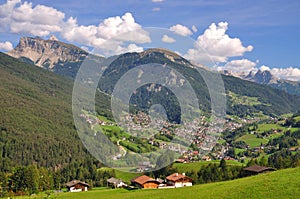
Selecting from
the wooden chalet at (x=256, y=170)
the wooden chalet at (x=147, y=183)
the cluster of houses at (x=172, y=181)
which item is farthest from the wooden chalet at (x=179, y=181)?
the wooden chalet at (x=256, y=170)

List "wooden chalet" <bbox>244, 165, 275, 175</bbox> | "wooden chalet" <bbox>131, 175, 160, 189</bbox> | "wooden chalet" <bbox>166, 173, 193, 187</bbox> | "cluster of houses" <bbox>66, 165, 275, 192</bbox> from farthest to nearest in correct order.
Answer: "wooden chalet" <bbox>166, 173, 193, 187</bbox> < "wooden chalet" <bbox>131, 175, 160, 189</bbox> < "cluster of houses" <bbox>66, 165, 275, 192</bbox> < "wooden chalet" <bbox>244, 165, 275, 175</bbox>

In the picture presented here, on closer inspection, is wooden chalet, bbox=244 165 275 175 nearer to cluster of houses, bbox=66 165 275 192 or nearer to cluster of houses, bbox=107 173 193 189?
cluster of houses, bbox=66 165 275 192

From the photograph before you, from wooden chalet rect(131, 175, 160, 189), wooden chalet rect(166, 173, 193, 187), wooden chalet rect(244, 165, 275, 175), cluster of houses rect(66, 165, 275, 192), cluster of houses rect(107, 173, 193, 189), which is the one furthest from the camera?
wooden chalet rect(166, 173, 193, 187)

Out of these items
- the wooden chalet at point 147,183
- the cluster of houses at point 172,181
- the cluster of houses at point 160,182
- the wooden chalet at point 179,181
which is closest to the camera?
the cluster of houses at point 172,181

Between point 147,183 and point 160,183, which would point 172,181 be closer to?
point 160,183

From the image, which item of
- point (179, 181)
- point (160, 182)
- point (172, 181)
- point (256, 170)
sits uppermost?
point (256, 170)

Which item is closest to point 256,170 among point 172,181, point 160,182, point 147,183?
point 172,181

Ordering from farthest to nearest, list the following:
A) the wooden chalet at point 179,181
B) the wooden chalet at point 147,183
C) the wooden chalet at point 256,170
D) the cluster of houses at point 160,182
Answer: the wooden chalet at point 179,181
the cluster of houses at point 160,182
the wooden chalet at point 147,183
the wooden chalet at point 256,170

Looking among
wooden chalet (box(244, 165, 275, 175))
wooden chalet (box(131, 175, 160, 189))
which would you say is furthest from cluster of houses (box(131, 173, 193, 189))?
wooden chalet (box(244, 165, 275, 175))

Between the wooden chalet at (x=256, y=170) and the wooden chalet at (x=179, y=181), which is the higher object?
the wooden chalet at (x=256, y=170)

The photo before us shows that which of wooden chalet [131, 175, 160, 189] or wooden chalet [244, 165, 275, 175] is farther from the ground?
wooden chalet [244, 165, 275, 175]

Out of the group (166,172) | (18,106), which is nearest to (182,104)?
(166,172)

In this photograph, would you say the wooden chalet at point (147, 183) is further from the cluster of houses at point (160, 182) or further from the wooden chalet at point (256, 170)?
the wooden chalet at point (256, 170)
